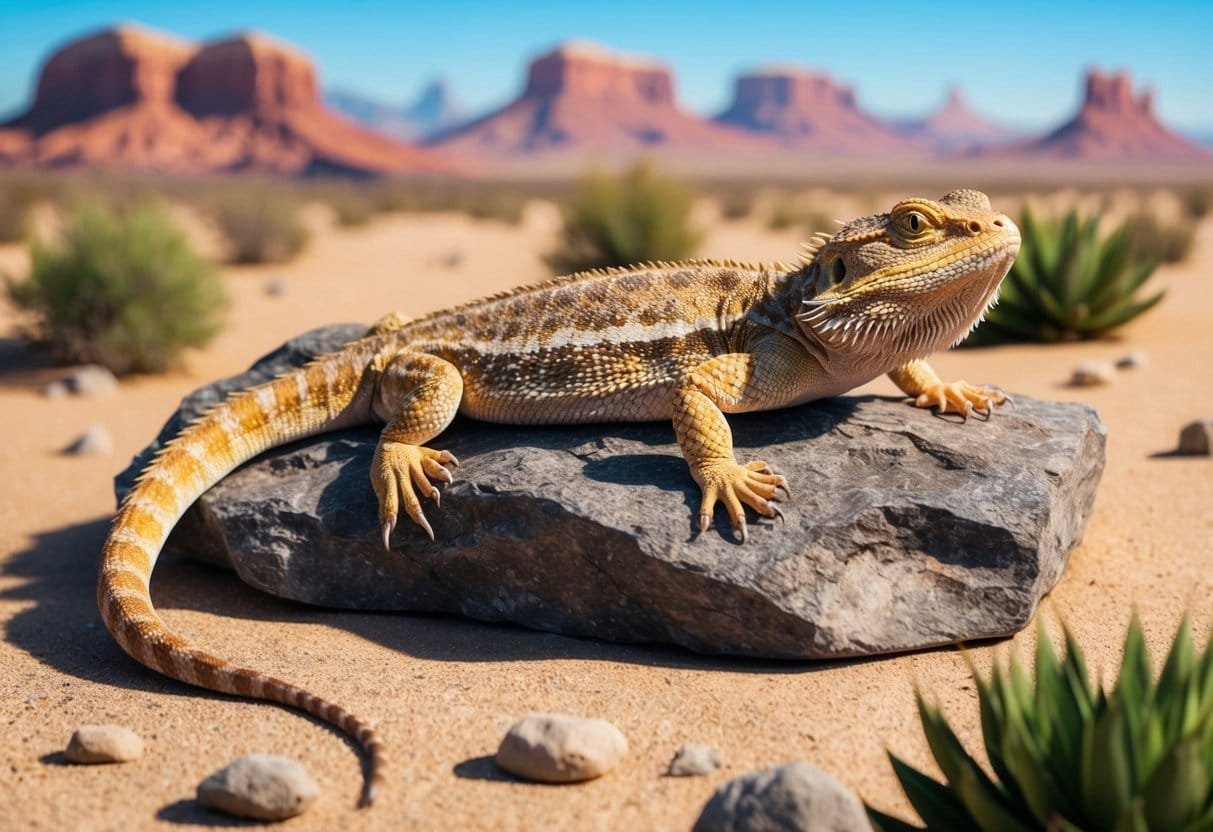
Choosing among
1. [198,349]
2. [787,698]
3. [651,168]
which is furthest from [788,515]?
[651,168]

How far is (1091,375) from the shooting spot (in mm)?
8836

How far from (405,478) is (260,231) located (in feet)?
50.7

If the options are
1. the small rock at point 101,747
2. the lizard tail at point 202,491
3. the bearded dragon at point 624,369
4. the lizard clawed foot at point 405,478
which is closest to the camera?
the small rock at point 101,747

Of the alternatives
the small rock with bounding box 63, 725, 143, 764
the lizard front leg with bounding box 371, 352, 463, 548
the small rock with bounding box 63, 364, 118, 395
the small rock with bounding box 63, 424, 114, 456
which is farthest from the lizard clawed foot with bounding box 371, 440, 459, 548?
the small rock with bounding box 63, 364, 118, 395

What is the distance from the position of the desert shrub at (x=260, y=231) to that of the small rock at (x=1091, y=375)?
46.7 feet

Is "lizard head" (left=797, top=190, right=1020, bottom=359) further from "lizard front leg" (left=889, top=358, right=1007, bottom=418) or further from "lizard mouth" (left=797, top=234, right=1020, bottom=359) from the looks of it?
"lizard front leg" (left=889, top=358, right=1007, bottom=418)

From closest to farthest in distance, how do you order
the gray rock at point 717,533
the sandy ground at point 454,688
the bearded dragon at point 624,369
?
1. the sandy ground at point 454,688
2. the gray rock at point 717,533
3. the bearded dragon at point 624,369

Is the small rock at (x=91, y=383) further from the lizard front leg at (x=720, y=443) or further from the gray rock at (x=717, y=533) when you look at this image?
the lizard front leg at (x=720, y=443)

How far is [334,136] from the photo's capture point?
88188mm

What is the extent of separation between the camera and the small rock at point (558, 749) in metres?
3.25

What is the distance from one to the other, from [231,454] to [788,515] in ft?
8.91

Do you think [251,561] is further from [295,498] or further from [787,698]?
[787,698]

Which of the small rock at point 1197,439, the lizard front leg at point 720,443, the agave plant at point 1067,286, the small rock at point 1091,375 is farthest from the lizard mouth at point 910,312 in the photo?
the agave plant at point 1067,286

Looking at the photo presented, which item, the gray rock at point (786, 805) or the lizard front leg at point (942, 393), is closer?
the gray rock at point (786, 805)
